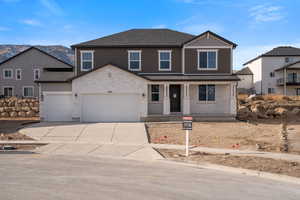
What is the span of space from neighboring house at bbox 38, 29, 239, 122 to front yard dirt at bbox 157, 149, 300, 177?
10.1 metres

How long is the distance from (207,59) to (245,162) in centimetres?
1437

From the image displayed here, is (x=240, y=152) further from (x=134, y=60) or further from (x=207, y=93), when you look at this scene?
(x=134, y=60)

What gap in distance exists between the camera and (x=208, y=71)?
21609 millimetres

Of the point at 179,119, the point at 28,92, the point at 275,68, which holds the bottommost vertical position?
the point at 179,119

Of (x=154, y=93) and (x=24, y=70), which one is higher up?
(x=24, y=70)

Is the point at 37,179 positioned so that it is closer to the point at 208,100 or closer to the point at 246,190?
the point at 246,190

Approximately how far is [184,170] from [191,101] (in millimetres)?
13939

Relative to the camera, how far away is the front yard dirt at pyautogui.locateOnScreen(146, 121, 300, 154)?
37.6ft

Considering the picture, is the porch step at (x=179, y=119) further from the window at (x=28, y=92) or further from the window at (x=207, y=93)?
the window at (x=28, y=92)

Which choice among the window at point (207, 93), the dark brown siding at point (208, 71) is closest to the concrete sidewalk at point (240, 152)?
the window at point (207, 93)

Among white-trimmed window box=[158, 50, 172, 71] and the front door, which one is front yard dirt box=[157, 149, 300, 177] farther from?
white-trimmed window box=[158, 50, 172, 71]

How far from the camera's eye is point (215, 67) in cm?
2159

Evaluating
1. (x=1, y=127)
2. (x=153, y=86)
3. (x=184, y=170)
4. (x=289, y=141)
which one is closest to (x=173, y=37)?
(x=153, y=86)

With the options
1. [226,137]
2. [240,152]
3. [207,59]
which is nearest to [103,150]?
[240,152]
